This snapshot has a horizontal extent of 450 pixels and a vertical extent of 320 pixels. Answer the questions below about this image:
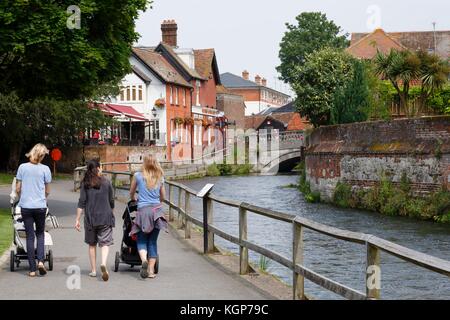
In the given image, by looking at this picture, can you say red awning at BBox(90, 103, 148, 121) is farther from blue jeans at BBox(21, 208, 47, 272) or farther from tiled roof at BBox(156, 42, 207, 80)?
blue jeans at BBox(21, 208, 47, 272)

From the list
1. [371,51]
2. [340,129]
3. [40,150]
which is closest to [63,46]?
[40,150]

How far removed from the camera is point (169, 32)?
84062 millimetres

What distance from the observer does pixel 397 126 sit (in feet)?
111

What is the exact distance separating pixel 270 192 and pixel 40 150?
3436 centimetres

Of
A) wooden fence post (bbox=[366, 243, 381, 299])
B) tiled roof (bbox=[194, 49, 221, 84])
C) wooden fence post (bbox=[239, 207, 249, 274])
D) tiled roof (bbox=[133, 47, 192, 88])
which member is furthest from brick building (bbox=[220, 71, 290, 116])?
wooden fence post (bbox=[366, 243, 381, 299])

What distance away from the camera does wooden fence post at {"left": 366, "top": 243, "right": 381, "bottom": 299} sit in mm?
8227

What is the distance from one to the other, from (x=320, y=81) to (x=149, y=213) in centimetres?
4699

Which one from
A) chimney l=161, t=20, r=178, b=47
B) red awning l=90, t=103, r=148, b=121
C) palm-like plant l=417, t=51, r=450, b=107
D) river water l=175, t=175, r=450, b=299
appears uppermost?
chimney l=161, t=20, r=178, b=47

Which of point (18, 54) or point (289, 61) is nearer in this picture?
point (18, 54)

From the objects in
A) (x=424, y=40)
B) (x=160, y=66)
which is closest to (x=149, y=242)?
(x=160, y=66)

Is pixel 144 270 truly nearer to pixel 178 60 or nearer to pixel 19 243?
pixel 19 243

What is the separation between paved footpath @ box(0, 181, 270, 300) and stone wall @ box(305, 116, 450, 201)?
16.5 m

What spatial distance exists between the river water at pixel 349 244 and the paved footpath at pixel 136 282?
197 cm
